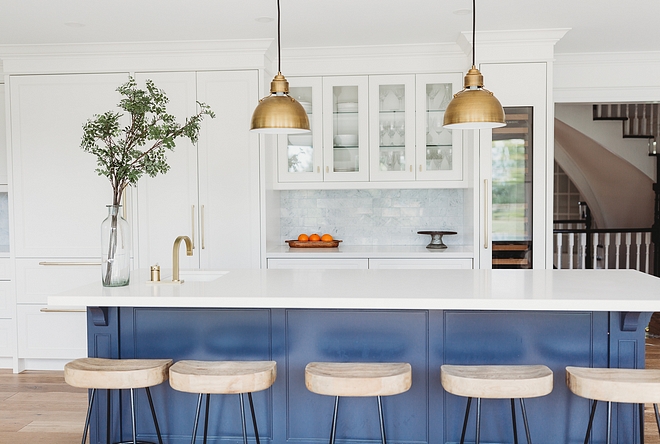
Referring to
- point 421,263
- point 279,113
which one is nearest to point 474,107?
point 279,113

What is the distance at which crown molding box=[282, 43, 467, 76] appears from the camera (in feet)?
15.4

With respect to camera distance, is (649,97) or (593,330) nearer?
(593,330)

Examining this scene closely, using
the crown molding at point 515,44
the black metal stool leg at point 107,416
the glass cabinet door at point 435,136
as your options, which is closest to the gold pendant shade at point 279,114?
the black metal stool leg at point 107,416

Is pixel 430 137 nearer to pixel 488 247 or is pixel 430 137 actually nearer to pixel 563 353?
pixel 488 247

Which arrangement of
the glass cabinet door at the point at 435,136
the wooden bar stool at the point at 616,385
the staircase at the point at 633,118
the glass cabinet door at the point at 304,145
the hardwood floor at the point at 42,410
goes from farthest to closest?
1. the staircase at the point at 633,118
2. the glass cabinet door at the point at 304,145
3. the glass cabinet door at the point at 435,136
4. the hardwood floor at the point at 42,410
5. the wooden bar stool at the point at 616,385

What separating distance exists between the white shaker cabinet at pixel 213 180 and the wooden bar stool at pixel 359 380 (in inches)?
88.3

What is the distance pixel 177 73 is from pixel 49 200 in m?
1.37

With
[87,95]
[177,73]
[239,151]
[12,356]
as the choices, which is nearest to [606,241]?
[239,151]

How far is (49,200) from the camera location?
4.66m

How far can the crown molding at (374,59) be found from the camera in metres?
4.68

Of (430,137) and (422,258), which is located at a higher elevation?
(430,137)

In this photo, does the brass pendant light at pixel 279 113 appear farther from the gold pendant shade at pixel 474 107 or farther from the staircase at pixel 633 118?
the staircase at pixel 633 118

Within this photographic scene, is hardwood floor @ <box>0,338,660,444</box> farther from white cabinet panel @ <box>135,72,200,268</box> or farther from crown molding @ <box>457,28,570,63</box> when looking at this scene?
crown molding @ <box>457,28,570,63</box>

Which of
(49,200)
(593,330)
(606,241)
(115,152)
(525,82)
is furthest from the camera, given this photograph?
(606,241)
